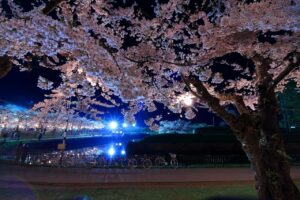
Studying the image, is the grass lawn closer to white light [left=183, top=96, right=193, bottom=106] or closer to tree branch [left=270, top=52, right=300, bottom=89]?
white light [left=183, top=96, right=193, bottom=106]

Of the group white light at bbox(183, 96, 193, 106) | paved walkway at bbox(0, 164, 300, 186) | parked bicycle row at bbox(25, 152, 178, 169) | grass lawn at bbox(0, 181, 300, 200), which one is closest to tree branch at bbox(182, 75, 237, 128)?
white light at bbox(183, 96, 193, 106)

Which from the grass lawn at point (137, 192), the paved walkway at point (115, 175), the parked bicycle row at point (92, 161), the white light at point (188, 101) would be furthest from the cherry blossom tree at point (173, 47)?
the parked bicycle row at point (92, 161)

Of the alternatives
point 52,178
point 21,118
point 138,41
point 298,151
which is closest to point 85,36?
point 138,41

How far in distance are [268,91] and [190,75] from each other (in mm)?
2315

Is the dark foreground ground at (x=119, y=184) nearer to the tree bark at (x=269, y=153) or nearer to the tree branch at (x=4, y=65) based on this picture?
the tree bark at (x=269, y=153)

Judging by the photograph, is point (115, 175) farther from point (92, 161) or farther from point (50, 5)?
point (50, 5)

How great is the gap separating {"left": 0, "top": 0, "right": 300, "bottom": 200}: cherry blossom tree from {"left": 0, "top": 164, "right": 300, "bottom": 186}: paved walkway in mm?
5019

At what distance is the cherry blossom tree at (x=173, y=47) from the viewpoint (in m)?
7.27

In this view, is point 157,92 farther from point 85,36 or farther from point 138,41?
point 85,36

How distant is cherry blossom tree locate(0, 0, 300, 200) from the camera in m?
7.27

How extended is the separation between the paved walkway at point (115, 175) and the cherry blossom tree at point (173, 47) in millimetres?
5019

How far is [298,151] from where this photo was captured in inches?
1160

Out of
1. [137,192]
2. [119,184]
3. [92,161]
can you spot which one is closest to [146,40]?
[137,192]

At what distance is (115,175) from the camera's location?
15508 millimetres
